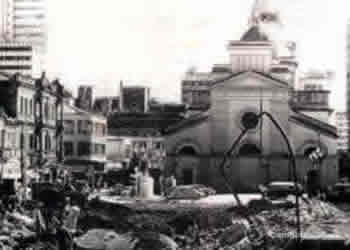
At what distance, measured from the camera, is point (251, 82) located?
2222 inches

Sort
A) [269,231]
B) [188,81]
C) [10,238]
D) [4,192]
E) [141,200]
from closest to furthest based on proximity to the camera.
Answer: [10,238] < [269,231] < [4,192] < [141,200] < [188,81]

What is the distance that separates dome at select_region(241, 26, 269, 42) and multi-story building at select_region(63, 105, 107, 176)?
58.6 ft

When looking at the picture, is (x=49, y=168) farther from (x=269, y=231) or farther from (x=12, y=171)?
(x=269, y=231)

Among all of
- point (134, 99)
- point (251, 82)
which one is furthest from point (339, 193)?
point (134, 99)

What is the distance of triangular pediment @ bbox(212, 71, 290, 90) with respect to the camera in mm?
56125

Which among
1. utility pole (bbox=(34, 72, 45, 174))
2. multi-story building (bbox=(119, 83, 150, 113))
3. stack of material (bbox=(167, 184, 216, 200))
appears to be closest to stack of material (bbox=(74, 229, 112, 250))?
stack of material (bbox=(167, 184, 216, 200))

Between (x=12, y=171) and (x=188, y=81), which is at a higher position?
(x=188, y=81)

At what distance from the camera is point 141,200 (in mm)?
42875

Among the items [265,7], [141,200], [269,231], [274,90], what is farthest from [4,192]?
[265,7]

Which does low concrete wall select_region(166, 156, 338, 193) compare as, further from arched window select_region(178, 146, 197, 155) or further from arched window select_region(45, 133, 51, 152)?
arched window select_region(45, 133, 51, 152)

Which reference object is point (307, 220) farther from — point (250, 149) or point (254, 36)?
point (254, 36)

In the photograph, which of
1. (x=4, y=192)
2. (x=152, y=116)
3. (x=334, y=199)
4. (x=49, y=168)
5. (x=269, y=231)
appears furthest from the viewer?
(x=152, y=116)

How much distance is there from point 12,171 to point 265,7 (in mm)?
34734

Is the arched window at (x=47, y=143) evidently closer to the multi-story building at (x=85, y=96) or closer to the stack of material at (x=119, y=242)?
the multi-story building at (x=85, y=96)
